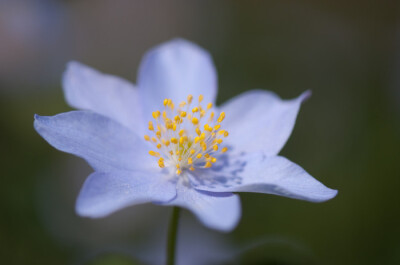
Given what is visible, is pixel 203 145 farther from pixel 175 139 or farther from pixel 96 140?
pixel 96 140

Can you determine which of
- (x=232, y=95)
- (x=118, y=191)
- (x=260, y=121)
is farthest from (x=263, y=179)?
(x=232, y=95)

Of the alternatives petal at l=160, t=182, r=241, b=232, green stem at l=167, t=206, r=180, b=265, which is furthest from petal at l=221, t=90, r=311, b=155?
green stem at l=167, t=206, r=180, b=265

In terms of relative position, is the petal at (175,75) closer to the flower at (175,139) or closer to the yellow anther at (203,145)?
the flower at (175,139)

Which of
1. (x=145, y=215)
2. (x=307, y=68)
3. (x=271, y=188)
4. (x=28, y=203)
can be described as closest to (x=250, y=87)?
(x=307, y=68)

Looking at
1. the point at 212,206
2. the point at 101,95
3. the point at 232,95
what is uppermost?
the point at 101,95

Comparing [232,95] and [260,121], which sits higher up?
[260,121]

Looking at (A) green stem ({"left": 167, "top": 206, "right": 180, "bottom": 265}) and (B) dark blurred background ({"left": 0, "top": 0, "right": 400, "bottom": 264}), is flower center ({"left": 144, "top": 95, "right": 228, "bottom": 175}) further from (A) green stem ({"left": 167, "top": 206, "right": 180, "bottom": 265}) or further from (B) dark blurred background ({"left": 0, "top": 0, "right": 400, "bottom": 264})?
(B) dark blurred background ({"left": 0, "top": 0, "right": 400, "bottom": 264})

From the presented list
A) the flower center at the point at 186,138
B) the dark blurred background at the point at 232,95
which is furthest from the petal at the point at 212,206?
the dark blurred background at the point at 232,95
